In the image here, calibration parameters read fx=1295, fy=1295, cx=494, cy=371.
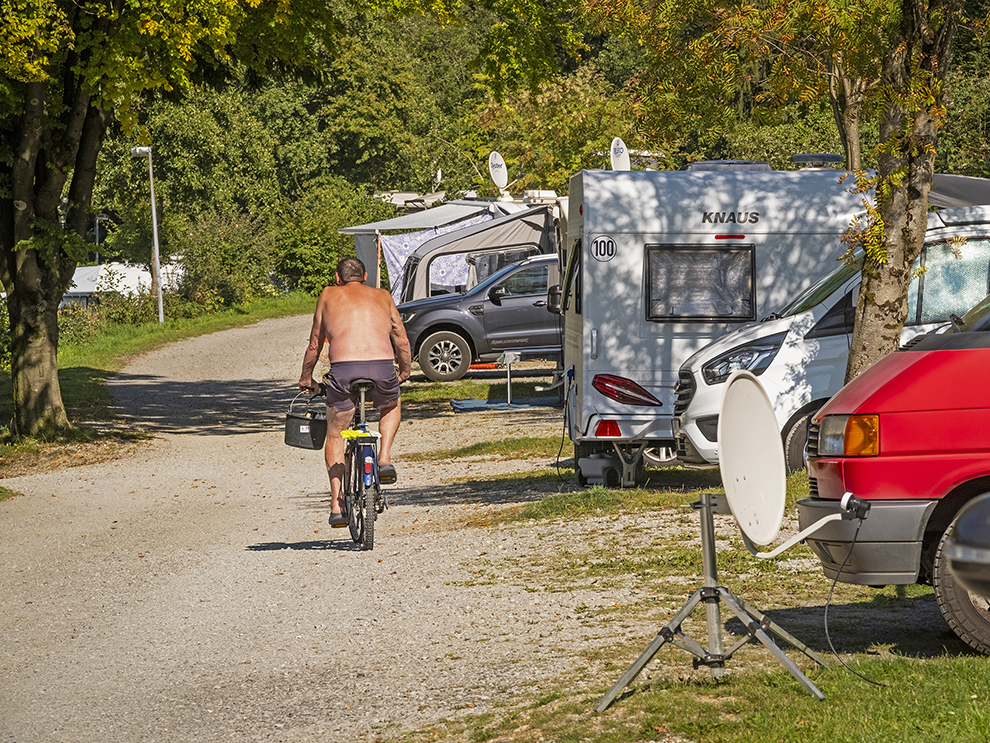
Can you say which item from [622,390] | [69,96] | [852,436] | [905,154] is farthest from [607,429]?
[69,96]

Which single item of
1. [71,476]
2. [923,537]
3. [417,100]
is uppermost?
[417,100]

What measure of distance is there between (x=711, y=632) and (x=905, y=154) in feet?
16.3

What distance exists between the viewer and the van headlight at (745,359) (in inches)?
423

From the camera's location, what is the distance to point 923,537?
5496 millimetres

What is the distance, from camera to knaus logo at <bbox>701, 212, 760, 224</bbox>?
11.7 meters

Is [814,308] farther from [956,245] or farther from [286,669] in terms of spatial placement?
[286,669]

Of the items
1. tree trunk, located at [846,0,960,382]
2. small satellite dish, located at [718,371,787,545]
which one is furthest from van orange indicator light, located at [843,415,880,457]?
tree trunk, located at [846,0,960,382]

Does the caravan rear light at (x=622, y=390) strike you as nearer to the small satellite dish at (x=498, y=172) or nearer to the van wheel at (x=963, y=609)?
the van wheel at (x=963, y=609)

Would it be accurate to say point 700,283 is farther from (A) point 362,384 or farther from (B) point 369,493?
(B) point 369,493

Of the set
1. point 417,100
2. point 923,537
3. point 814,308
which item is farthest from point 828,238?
point 417,100

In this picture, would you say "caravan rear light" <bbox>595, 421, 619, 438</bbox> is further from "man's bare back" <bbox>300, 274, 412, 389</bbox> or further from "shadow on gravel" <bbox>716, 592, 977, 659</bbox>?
"shadow on gravel" <bbox>716, 592, 977, 659</bbox>

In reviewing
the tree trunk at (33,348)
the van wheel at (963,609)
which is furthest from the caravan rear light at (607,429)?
the tree trunk at (33,348)

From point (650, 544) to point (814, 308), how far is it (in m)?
3.08

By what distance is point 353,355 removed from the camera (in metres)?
9.17
